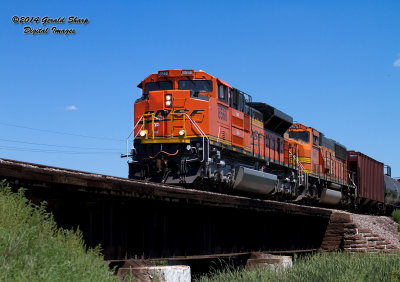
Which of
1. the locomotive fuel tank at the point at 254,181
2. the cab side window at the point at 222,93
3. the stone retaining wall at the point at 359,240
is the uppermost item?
the cab side window at the point at 222,93

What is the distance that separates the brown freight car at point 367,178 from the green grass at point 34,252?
98.0 feet

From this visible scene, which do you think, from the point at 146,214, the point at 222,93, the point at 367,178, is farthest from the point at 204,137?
the point at 367,178

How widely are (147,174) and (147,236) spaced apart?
5999 millimetres

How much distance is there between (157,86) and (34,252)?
12183 millimetres

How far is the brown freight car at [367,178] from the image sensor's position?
119 feet

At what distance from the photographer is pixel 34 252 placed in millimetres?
7020

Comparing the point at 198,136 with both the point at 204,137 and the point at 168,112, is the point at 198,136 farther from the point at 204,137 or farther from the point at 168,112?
the point at 168,112

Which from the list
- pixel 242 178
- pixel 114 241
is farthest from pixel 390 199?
pixel 114 241

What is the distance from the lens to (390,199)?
44.8 metres

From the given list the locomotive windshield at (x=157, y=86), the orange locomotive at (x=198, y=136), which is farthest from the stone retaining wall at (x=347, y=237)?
the locomotive windshield at (x=157, y=86)

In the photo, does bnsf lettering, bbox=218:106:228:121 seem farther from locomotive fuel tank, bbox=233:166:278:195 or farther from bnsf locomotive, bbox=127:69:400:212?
locomotive fuel tank, bbox=233:166:278:195

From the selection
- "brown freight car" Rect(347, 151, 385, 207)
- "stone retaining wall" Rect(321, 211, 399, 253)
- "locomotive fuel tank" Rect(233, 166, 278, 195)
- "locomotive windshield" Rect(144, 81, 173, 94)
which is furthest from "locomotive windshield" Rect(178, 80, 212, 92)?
"brown freight car" Rect(347, 151, 385, 207)

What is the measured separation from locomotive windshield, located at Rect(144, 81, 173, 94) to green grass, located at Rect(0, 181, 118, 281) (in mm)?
10672

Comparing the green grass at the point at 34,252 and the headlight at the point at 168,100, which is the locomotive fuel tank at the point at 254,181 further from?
the green grass at the point at 34,252
